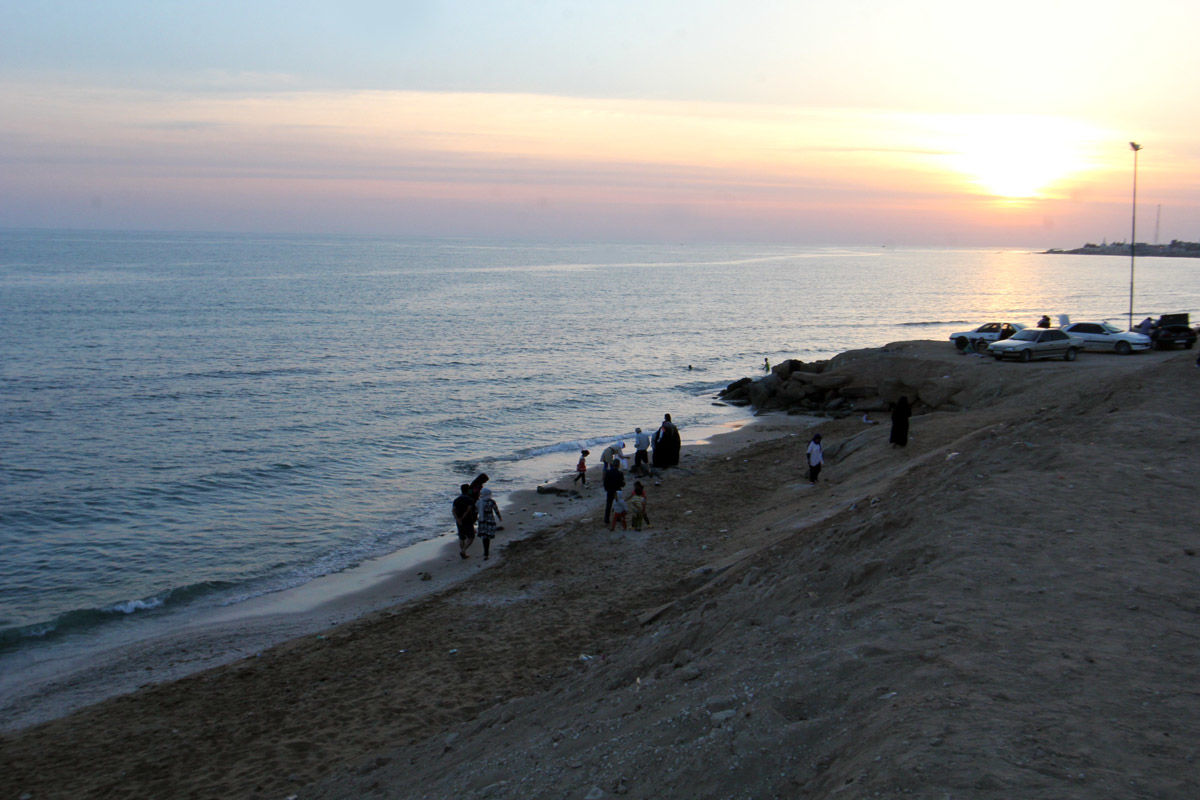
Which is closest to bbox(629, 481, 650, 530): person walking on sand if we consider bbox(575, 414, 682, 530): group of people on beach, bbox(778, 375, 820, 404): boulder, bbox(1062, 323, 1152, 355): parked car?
bbox(575, 414, 682, 530): group of people on beach

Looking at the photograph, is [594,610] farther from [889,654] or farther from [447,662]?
[889,654]

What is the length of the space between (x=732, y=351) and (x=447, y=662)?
165 feet

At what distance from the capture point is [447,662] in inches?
475

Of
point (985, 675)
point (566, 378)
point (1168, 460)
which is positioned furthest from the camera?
point (566, 378)

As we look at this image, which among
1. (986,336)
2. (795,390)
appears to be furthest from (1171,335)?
(795,390)

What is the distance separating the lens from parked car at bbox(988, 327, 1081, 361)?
3272 cm

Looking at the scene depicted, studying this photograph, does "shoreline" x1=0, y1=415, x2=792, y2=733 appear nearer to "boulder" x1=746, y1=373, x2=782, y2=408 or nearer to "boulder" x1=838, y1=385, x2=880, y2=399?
"boulder" x1=838, y1=385, x2=880, y2=399

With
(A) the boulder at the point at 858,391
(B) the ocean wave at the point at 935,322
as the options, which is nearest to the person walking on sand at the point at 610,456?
(A) the boulder at the point at 858,391

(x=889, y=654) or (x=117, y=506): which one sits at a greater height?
(x=889, y=654)

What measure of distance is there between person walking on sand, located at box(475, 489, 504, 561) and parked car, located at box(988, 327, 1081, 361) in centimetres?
2444

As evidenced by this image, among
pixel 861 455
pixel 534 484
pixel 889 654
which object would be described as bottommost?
pixel 534 484

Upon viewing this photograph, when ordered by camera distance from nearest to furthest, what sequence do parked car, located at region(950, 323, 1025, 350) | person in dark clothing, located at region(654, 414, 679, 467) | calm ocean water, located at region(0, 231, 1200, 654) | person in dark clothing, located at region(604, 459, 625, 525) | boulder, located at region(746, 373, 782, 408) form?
person in dark clothing, located at region(604, 459, 625, 525) < calm ocean water, located at region(0, 231, 1200, 654) < person in dark clothing, located at region(654, 414, 679, 467) < parked car, located at region(950, 323, 1025, 350) < boulder, located at region(746, 373, 782, 408)

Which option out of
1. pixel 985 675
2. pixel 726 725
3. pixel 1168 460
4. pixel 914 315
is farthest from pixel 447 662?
pixel 914 315

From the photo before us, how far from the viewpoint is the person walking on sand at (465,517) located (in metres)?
17.5
